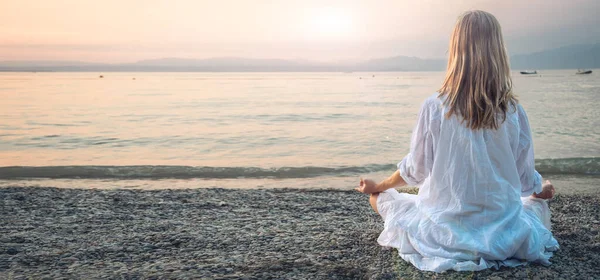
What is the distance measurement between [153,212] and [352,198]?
279 centimetres

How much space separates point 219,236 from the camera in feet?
17.5

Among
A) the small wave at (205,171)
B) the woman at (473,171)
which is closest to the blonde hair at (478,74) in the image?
the woman at (473,171)

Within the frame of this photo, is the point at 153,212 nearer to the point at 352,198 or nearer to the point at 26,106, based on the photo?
the point at 352,198

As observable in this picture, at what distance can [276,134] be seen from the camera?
1767 cm

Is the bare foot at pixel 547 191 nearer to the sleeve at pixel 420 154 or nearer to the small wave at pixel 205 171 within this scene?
the sleeve at pixel 420 154

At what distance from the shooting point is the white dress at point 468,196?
137 inches

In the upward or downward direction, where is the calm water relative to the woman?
downward

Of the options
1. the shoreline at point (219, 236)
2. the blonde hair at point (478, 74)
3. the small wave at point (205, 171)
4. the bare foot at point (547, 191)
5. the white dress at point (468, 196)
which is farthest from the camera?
the small wave at point (205, 171)

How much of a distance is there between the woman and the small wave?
22.0ft

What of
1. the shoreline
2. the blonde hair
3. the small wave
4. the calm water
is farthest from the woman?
the small wave

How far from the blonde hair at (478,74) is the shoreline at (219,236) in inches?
47.7

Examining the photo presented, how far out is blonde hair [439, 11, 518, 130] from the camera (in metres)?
3.28

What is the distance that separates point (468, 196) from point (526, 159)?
50 centimetres

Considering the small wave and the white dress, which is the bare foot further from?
the small wave
